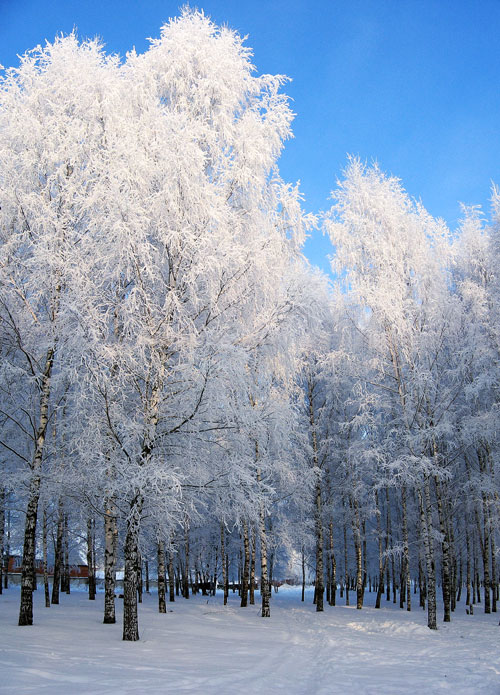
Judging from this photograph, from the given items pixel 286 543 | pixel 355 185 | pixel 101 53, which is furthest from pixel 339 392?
pixel 101 53

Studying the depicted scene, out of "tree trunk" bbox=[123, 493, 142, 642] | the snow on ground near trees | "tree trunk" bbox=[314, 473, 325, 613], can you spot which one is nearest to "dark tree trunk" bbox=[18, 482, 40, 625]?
the snow on ground near trees

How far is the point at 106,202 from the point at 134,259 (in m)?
1.61

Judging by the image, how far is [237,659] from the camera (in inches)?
348

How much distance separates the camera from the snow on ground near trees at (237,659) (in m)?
6.41

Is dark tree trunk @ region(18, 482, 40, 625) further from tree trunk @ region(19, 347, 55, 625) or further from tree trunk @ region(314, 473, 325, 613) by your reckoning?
tree trunk @ region(314, 473, 325, 613)

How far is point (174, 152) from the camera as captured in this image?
10.5m

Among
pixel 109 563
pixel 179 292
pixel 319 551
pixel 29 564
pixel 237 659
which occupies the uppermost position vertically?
pixel 179 292

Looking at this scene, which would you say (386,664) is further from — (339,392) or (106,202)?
(339,392)

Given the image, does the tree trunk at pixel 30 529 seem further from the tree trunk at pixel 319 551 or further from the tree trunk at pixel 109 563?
the tree trunk at pixel 319 551

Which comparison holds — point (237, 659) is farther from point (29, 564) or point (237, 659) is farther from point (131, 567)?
point (29, 564)

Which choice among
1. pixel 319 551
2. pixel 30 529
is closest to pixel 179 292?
pixel 30 529

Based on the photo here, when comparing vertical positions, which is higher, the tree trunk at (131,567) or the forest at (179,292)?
the forest at (179,292)

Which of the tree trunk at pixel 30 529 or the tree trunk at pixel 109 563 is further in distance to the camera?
the tree trunk at pixel 109 563

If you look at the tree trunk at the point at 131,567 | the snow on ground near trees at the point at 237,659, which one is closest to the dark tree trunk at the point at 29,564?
the snow on ground near trees at the point at 237,659
